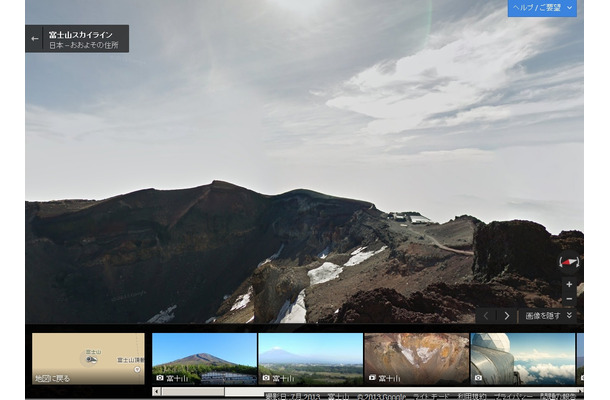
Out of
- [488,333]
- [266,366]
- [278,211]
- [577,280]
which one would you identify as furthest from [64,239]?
[577,280]

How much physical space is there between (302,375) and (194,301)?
62.1 feet

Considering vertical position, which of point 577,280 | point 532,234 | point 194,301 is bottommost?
point 194,301

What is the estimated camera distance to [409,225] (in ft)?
47.6

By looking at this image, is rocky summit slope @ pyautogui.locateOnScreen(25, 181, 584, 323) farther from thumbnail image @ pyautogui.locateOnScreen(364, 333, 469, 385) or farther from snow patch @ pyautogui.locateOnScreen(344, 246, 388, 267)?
thumbnail image @ pyautogui.locateOnScreen(364, 333, 469, 385)

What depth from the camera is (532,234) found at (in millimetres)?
8078

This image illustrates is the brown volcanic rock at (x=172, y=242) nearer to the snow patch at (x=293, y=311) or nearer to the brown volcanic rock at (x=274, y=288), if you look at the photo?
the brown volcanic rock at (x=274, y=288)

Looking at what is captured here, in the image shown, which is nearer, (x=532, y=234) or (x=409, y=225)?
(x=532, y=234)

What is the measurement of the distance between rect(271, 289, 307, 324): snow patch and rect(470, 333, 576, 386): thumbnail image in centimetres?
464

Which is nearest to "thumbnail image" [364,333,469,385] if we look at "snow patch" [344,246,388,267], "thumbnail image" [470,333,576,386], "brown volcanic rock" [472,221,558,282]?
"thumbnail image" [470,333,576,386]

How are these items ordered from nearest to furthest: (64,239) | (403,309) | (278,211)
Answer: (403,309) → (64,239) → (278,211)

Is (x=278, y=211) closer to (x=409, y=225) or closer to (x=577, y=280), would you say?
(x=409, y=225)

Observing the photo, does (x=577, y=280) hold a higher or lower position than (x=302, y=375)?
higher

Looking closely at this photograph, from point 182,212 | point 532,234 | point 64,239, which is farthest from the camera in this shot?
point 182,212

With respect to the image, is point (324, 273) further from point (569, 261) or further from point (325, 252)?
point (569, 261)
